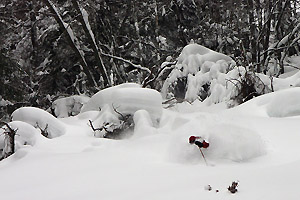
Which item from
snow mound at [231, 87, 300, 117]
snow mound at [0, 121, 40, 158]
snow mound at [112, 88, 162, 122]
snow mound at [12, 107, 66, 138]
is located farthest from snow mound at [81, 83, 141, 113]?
snow mound at [231, 87, 300, 117]

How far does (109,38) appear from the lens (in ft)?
40.7

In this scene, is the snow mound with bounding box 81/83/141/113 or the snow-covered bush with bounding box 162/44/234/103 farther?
the snow-covered bush with bounding box 162/44/234/103

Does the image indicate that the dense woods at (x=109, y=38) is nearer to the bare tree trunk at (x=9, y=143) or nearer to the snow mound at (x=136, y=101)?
the snow mound at (x=136, y=101)

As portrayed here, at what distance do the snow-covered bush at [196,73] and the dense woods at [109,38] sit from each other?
2.94ft

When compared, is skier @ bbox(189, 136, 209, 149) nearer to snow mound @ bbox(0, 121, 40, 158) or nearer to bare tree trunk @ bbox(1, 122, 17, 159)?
snow mound @ bbox(0, 121, 40, 158)

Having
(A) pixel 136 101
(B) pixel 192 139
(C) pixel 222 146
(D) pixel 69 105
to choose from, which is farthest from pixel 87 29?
(C) pixel 222 146

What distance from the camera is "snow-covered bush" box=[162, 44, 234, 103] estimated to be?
320 inches

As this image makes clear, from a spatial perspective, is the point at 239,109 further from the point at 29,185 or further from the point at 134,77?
the point at 134,77

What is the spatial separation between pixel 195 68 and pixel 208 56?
469 millimetres

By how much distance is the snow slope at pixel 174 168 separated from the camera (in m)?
1.95

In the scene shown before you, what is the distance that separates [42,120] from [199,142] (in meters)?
3.35

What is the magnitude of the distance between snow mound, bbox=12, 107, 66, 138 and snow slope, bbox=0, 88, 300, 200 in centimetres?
123

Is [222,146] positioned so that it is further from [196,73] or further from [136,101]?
[196,73]

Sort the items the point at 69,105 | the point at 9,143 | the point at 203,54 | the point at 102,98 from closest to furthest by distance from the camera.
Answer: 1. the point at 9,143
2. the point at 102,98
3. the point at 203,54
4. the point at 69,105
